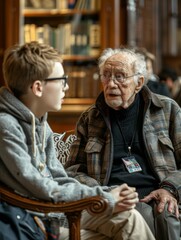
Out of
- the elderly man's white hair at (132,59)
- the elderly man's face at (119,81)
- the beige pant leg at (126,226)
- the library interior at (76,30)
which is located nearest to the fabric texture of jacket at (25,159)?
the beige pant leg at (126,226)

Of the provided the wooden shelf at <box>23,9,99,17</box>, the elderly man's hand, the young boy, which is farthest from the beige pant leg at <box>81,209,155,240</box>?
the wooden shelf at <box>23,9,99,17</box>

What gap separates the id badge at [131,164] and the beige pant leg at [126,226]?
0.51 metres

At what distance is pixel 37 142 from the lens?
8.82 feet

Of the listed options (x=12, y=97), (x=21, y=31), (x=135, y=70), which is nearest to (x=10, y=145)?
(x=12, y=97)

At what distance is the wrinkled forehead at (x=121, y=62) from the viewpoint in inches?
132

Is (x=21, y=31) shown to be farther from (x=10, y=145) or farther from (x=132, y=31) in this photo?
(x=10, y=145)

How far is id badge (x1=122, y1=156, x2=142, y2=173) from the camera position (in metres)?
Answer: 3.22

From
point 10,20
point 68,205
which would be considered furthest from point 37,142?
point 10,20

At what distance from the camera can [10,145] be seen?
253 cm

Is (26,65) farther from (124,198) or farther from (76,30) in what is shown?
(76,30)

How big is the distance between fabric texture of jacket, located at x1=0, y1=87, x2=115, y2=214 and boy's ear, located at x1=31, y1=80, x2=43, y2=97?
0.26 feet

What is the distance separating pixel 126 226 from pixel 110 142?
67 centimetres

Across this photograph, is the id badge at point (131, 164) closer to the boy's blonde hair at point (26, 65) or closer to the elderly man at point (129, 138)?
the elderly man at point (129, 138)

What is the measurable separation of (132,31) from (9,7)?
1.21 meters
